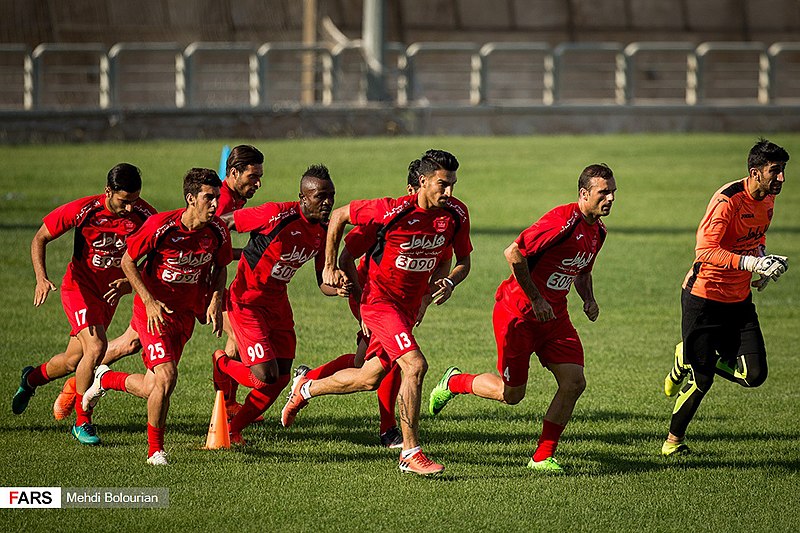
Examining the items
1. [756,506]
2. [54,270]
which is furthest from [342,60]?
[756,506]

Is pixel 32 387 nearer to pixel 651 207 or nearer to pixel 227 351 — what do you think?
pixel 227 351

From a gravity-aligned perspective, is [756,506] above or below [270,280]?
below

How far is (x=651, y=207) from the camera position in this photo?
25.4m

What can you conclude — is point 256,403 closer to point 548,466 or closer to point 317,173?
point 317,173

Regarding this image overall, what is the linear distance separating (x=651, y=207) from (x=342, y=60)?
9783mm

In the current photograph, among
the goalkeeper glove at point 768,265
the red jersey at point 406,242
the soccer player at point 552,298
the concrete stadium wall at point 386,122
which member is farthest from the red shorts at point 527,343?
the concrete stadium wall at point 386,122

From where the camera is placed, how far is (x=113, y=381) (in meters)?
9.17

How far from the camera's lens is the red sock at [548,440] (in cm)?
856

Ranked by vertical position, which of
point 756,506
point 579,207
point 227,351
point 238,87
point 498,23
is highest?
point 498,23

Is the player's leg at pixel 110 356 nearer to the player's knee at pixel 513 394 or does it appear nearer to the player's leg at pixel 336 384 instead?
the player's leg at pixel 336 384

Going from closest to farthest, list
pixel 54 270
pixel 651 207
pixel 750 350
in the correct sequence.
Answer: pixel 750 350 → pixel 54 270 → pixel 651 207

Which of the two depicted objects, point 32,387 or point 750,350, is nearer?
point 750,350

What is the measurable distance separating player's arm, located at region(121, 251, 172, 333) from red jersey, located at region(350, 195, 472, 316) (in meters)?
1.45

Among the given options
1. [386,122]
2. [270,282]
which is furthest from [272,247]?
[386,122]
